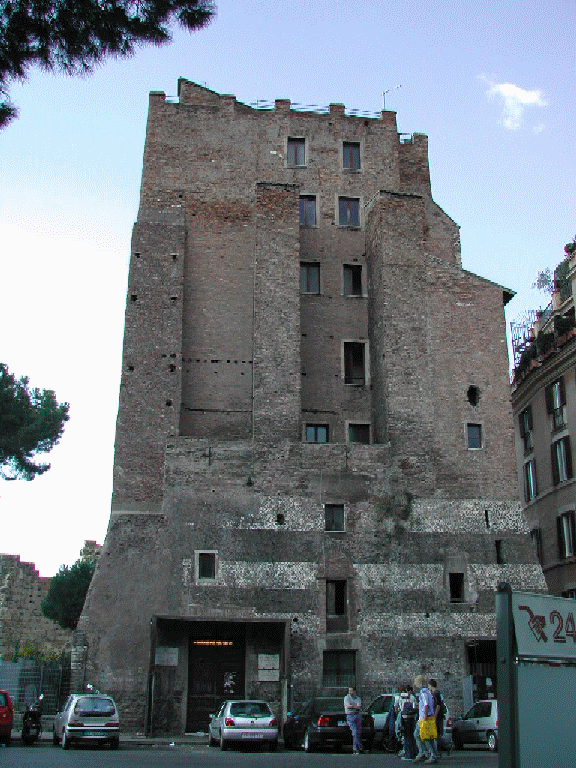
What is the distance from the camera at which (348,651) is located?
91.5 ft

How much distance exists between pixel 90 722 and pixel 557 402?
22.4 m

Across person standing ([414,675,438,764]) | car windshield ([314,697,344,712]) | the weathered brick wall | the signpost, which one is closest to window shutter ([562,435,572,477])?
car windshield ([314,697,344,712])

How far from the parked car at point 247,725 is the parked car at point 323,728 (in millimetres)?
888

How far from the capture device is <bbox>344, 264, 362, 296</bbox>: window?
34.6 metres

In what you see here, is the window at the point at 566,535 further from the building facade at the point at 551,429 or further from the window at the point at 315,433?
the window at the point at 315,433

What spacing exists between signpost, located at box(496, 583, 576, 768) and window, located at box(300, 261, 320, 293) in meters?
26.0

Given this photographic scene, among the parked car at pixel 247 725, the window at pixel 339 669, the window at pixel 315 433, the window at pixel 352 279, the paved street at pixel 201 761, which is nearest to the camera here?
the paved street at pixel 201 761

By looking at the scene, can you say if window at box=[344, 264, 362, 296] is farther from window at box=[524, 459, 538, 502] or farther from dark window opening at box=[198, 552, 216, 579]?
dark window opening at box=[198, 552, 216, 579]

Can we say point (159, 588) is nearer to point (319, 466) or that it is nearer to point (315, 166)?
point (319, 466)

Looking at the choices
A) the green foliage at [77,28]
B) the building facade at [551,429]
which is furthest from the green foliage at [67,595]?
the green foliage at [77,28]

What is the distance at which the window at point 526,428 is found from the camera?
38225 mm

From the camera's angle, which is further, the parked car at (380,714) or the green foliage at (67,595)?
the green foliage at (67,595)

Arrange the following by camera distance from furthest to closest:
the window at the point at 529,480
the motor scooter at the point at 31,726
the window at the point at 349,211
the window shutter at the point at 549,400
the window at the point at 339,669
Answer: the window at the point at 529,480
the window shutter at the point at 549,400
the window at the point at 349,211
the window at the point at 339,669
the motor scooter at the point at 31,726

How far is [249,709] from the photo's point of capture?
70.5 ft
